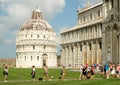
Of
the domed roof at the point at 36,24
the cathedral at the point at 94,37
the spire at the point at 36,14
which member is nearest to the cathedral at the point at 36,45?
the domed roof at the point at 36,24

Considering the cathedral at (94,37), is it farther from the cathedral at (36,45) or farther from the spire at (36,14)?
the spire at (36,14)

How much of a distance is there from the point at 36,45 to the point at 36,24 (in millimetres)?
14948

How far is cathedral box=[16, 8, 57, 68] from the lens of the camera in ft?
591

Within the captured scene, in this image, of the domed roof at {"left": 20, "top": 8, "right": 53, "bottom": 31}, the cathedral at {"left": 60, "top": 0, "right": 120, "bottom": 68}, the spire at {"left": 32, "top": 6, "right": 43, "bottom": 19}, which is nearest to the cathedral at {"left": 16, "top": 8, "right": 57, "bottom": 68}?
the domed roof at {"left": 20, "top": 8, "right": 53, "bottom": 31}

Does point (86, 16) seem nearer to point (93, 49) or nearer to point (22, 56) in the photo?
point (93, 49)

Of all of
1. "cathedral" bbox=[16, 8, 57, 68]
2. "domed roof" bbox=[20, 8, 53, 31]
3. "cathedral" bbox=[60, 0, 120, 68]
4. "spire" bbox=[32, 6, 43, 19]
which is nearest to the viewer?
"cathedral" bbox=[60, 0, 120, 68]

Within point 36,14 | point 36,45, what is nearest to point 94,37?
point 36,45

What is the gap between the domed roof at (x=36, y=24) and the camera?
188125 millimetres

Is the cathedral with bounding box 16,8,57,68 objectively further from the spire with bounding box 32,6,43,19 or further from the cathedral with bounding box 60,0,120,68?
the cathedral with bounding box 60,0,120,68

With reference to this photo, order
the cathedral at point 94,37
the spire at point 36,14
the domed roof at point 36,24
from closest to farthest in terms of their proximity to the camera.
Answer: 1. the cathedral at point 94,37
2. the domed roof at point 36,24
3. the spire at point 36,14

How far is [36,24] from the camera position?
626ft

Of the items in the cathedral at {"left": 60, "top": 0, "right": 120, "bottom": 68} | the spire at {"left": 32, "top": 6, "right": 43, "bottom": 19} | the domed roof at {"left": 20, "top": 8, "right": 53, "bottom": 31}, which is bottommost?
the cathedral at {"left": 60, "top": 0, "right": 120, "bottom": 68}

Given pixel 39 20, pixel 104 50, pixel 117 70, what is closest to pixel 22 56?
pixel 39 20

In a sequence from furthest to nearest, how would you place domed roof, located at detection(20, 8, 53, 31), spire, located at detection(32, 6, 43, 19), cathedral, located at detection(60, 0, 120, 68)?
spire, located at detection(32, 6, 43, 19), domed roof, located at detection(20, 8, 53, 31), cathedral, located at detection(60, 0, 120, 68)
